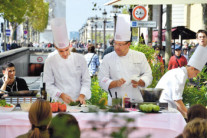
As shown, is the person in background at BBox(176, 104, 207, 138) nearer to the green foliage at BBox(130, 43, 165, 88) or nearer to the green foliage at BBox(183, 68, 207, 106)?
the green foliage at BBox(183, 68, 207, 106)

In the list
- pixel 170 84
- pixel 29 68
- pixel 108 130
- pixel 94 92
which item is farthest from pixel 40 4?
pixel 108 130

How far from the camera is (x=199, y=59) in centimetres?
509

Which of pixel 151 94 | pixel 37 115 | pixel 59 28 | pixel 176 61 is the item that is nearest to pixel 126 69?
pixel 151 94

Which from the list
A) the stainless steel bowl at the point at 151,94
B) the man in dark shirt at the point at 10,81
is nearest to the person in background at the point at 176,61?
the man in dark shirt at the point at 10,81

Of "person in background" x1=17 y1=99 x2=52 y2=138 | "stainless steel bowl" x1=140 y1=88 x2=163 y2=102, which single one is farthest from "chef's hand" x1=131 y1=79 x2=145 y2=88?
"person in background" x1=17 y1=99 x2=52 y2=138

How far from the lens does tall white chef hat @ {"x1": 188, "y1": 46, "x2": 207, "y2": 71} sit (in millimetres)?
4969

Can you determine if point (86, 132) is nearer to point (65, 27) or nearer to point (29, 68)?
point (65, 27)

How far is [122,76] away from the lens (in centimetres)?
565

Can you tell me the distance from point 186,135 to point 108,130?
5.16ft

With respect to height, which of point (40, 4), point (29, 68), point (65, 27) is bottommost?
point (29, 68)

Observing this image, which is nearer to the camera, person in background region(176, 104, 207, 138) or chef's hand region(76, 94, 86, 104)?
person in background region(176, 104, 207, 138)

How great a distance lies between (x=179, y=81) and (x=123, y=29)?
3.84 ft

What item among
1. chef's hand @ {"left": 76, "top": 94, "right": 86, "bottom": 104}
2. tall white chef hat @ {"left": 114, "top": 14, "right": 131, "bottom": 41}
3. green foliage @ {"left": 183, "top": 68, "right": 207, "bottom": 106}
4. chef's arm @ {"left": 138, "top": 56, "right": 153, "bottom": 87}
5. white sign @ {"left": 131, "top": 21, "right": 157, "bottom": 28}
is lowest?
green foliage @ {"left": 183, "top": 68, "right": 207, "bottom": 106}

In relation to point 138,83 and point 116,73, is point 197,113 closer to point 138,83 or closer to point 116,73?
point 138,83
